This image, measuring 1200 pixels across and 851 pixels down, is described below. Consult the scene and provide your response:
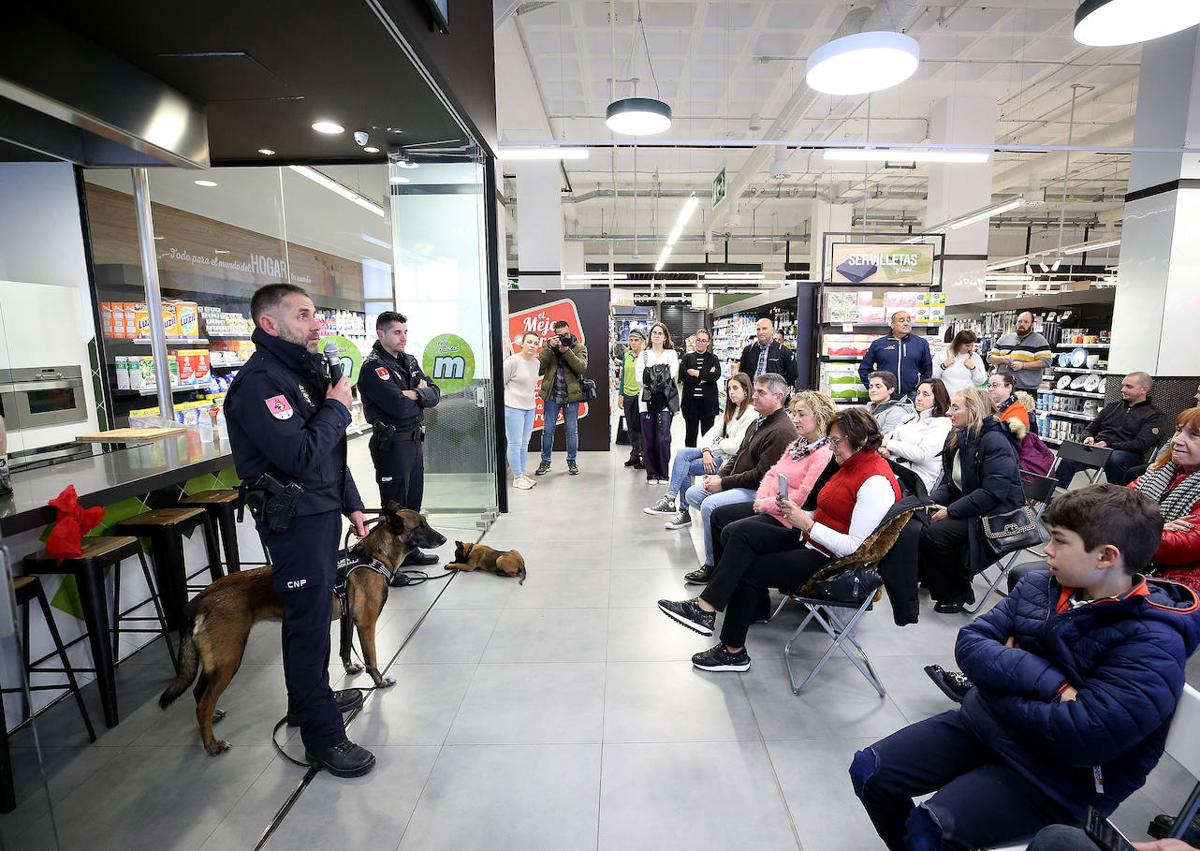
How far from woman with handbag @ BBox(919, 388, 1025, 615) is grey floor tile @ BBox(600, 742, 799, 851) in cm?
180

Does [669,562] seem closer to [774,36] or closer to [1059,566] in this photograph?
[1059,566]

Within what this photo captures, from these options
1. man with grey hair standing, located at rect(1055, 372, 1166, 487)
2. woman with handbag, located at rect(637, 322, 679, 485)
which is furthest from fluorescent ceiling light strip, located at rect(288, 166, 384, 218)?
man with grey hair standing, located at rect(1055, 372, 1166, 487)

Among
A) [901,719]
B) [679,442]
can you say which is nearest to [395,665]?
[901,719]

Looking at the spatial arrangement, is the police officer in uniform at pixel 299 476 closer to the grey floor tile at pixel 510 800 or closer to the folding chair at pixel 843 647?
the grey floor tile at pixel 510 800

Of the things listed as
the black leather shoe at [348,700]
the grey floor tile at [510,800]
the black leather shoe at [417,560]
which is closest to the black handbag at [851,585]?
the grey floor tile at [510,800]

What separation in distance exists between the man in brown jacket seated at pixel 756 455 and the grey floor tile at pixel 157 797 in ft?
8.32

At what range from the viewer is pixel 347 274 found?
362 inches

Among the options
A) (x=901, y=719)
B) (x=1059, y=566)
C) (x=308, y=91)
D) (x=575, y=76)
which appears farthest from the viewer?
(x=575, y=76)

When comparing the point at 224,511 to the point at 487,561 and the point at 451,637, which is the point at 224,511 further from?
the point at 487,561

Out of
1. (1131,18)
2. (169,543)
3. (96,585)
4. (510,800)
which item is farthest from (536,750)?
(1131,18)

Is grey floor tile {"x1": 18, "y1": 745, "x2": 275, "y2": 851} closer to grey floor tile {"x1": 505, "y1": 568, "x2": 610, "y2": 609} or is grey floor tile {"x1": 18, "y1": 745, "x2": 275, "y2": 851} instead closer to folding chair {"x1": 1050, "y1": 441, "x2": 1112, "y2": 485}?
grey floor tile {"x1": 505, "y1": 568, "x2": 610, "y2": 609}

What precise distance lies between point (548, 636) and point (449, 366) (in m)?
2.60

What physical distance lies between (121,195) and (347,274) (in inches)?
164

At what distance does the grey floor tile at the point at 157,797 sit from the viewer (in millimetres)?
1940
